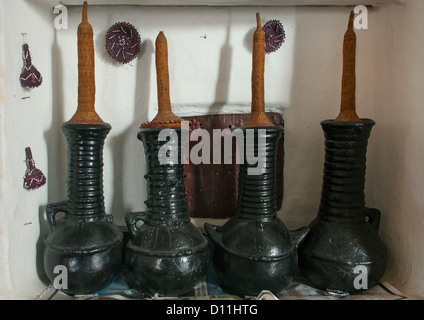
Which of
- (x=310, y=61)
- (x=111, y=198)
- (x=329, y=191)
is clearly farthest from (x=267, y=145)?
(x=111, y=198)

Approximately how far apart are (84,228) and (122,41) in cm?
60

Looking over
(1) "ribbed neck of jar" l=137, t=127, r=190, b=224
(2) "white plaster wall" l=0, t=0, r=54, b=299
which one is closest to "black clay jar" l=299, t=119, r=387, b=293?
(1) "ribbed neck of jar" l=137, t=127, r=190, b=224

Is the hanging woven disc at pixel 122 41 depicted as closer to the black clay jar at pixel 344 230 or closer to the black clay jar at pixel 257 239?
the black clay jar at pixel 257 239

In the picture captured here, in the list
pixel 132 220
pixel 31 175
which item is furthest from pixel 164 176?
pixel 31 175

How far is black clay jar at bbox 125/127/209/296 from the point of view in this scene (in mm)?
914

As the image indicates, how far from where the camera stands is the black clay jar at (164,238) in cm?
91

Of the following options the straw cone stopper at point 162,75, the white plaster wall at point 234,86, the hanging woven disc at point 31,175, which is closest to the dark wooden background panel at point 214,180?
the white plaster wall at point 234,86

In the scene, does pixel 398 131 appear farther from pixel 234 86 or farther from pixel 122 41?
pixel 122 41

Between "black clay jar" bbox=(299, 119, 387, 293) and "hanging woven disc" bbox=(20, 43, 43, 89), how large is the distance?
2.77 ft

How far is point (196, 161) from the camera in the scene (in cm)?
118

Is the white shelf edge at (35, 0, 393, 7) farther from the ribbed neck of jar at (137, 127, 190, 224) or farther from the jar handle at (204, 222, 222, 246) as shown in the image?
the jar handle at (204, 222, 222, 246)

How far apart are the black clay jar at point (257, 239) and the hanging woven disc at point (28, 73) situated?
2.01 feet

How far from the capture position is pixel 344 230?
3.27 feet
